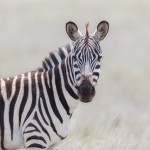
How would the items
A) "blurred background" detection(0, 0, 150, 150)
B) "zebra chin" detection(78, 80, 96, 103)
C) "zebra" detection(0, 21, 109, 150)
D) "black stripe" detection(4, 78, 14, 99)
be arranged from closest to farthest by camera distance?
"zebra chin" detection(78, 80, 96, 103), "zebra" detection(0, 21, 109, 150), "black stripe" detection(4, 78, 14, 99), "blurred background" detection(0, 0, 150, 150)

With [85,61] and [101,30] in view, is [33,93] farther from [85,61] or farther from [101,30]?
[101,30]

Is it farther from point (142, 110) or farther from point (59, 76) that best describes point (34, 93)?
point (142, 110)

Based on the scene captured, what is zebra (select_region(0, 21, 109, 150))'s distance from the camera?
1082 cm

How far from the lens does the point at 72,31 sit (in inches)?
437

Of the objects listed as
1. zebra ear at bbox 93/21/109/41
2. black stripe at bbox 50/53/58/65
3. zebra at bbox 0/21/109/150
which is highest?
zebra ear at bbox 93/21/109/41

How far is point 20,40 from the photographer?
1213 inches

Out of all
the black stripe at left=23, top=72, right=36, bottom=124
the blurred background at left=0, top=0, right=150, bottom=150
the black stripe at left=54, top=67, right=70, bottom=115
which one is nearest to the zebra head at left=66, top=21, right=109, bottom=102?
the black stripe at left=54, top=67, right=70, bottom=115

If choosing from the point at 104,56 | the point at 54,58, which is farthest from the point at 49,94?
Result: the point at 104,56

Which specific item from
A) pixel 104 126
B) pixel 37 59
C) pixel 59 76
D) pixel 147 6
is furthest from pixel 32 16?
pixel 59 76

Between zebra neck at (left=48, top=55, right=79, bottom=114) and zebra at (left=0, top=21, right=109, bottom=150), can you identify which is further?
zebra neck at (left=48, top=55, right=79, bottom=114)

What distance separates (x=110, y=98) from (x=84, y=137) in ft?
17.9

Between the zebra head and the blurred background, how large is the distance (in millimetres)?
2862

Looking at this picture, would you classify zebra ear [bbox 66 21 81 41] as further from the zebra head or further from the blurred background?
the blurred background

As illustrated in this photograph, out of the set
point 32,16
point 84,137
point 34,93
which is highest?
point 32,16
